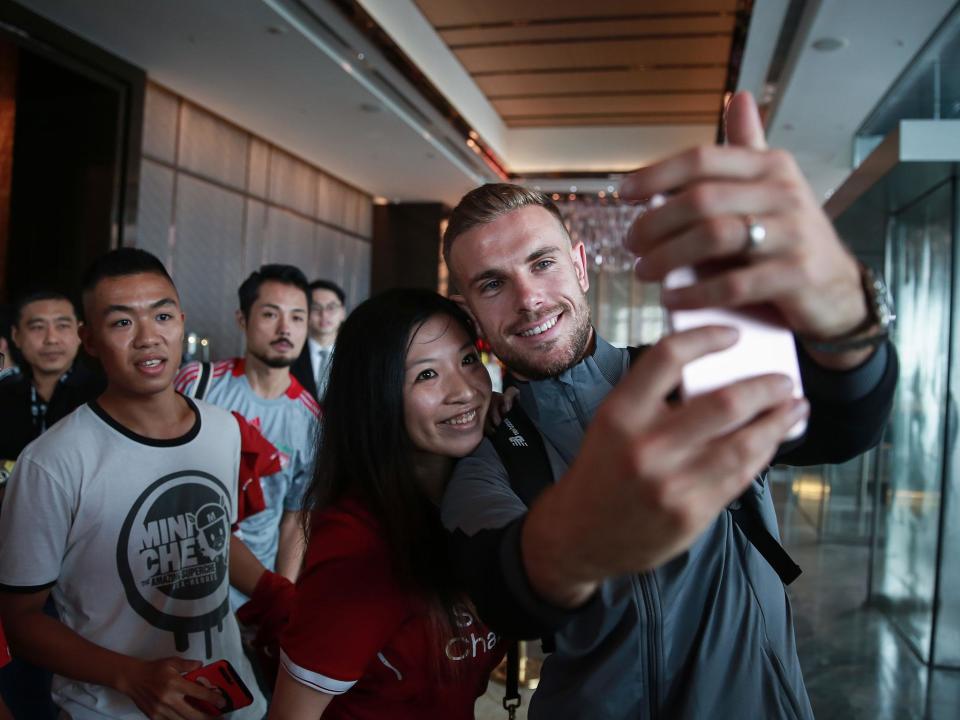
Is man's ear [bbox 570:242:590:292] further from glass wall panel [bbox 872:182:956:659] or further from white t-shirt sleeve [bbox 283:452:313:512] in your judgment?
glass wall panel [bbox 872:182:956:659]

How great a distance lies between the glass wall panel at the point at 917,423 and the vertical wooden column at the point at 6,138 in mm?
5365

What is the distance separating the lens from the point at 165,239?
19.0 ft

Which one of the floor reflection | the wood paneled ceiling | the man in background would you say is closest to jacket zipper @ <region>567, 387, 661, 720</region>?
the man in background

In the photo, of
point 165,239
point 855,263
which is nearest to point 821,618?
point 855,263

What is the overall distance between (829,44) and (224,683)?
442cm

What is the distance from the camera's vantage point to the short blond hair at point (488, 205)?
1234 mm

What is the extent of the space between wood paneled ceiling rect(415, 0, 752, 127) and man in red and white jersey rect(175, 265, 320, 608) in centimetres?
336

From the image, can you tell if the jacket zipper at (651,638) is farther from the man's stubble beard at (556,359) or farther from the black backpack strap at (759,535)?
the man's stubble beard at (556,359)

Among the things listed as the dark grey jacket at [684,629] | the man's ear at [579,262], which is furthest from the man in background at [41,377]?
the dark grey jacket at [684,629]

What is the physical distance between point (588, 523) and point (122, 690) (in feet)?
4.07

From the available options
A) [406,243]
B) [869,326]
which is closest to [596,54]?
[406,243]

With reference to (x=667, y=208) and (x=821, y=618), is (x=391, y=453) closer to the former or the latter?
(x=667, y=208)

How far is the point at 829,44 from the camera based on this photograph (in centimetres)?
420

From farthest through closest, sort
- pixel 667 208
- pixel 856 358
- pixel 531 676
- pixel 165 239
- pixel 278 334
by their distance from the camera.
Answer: pixel 165 239
pixel 278 334
pixel 531 676
pixel 856 358
pixel 667 208
